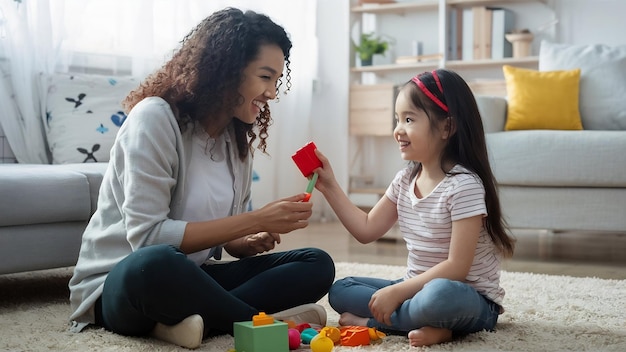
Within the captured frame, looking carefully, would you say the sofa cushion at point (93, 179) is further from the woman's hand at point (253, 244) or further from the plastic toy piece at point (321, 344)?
the plastic toy piece at point (321, 344)

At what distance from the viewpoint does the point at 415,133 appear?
166cm

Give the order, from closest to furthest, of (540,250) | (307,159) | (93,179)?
1. (307,159)
2. (93,179)
3. (540,250)

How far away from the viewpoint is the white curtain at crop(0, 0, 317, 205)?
9.56ft

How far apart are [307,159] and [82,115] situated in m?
1.39

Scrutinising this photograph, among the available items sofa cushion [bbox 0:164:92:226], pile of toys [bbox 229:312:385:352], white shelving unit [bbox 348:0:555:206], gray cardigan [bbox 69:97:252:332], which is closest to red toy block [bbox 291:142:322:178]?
gray cardigan [bbox 69:97:252:332]

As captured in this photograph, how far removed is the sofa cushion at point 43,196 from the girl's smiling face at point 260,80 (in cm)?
65

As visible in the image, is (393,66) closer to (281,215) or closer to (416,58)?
(416,58)

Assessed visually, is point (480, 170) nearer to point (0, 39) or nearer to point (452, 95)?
point (452, 95)

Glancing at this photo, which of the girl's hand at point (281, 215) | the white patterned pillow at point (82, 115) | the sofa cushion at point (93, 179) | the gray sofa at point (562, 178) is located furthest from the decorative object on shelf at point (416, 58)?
the girl's hand at point (281, 215)

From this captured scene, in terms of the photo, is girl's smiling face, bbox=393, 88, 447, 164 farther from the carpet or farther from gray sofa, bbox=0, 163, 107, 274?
gray sofa, bbox=0, 163, 107, 274

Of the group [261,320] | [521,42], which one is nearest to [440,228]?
[261,320]

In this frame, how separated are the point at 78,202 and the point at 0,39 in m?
1.10

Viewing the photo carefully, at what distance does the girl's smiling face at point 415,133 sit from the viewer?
1663 millimetres

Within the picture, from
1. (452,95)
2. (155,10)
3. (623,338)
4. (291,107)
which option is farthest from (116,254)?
(291,107)
